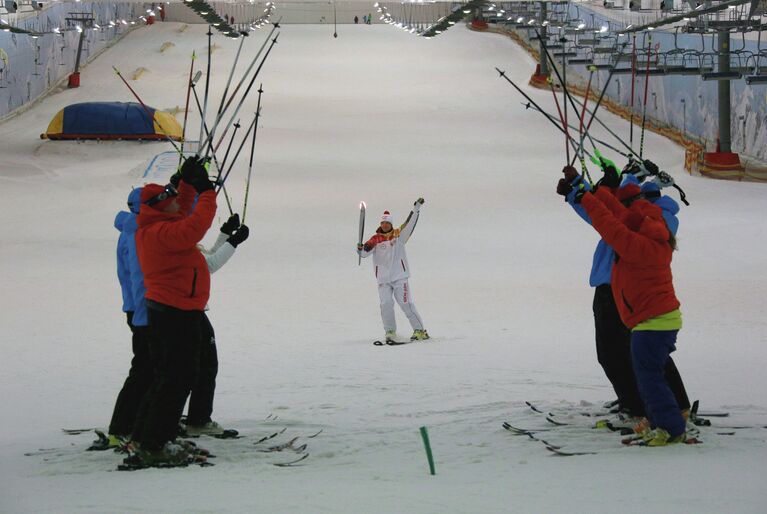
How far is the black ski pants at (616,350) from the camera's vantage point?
5.27m

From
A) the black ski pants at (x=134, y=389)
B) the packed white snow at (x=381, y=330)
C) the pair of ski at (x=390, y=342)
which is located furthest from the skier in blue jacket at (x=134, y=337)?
the pair of ski at (x=390, y=342)

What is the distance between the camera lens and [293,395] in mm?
6562

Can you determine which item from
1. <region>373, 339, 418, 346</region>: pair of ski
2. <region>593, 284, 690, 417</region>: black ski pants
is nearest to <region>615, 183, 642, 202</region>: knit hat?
<region>593, 284, 690, 417</region>: black ski pants

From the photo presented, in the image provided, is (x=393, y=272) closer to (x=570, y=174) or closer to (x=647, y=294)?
(x=570, y=174)

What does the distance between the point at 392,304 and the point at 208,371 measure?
4134 millimetres

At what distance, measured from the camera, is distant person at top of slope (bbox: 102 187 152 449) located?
491 cm

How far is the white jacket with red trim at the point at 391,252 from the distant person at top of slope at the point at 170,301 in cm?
471

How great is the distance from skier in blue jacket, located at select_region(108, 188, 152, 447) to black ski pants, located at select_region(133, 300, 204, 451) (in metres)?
0.30

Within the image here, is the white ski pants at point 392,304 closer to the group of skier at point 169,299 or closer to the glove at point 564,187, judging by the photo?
the glove at point 564,187

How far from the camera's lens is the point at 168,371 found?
454 cm

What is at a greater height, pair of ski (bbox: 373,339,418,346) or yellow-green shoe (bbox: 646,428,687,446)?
yellow-green shoe (bbox: 646,428,687,446)

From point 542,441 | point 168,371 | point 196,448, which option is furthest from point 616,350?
point 168,371

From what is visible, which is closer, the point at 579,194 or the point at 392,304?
the point at 579,194

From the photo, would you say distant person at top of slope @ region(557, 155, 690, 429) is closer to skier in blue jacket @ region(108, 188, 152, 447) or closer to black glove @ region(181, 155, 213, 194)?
black glove @ region(181, 155, 213, 194)
